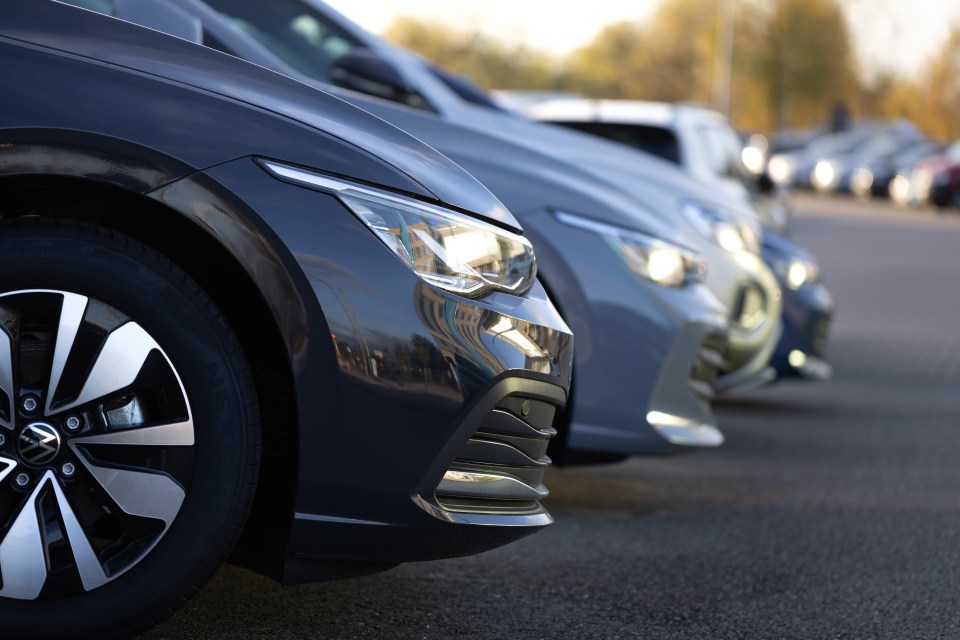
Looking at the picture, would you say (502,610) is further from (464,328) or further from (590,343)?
(590,343)

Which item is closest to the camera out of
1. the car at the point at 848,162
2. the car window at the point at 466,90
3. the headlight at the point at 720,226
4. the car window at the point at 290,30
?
the car window at the point at 290,30

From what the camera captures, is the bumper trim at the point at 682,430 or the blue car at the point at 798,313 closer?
the bumper trim at the point at 682,430

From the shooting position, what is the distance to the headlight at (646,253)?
4535 mm

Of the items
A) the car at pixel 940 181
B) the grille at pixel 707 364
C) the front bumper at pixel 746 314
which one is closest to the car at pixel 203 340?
the grille at pixel 707 364

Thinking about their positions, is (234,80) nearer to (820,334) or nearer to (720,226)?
(720,226)

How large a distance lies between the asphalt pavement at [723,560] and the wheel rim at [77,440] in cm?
45

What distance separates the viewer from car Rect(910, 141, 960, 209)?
32000mm

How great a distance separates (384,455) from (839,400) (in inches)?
221

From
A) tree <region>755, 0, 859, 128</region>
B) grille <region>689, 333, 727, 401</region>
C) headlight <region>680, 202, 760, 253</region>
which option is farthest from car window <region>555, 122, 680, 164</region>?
tree <region>755, 0, 859, 128</region>

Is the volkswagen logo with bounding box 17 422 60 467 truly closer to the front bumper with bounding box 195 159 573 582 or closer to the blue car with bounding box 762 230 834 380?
the front bumper with bounding box 195 159 573 582

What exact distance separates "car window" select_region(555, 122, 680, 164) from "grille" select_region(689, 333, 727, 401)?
4.12 metres

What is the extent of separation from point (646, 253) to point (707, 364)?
1.41 ft

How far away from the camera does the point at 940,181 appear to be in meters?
32.1

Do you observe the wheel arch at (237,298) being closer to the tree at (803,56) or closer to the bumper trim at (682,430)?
the bumper trim at (682,430)
